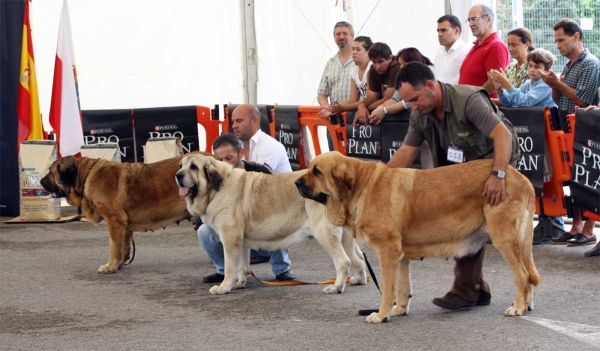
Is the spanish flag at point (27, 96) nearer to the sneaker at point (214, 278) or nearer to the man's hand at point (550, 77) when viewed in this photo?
the sneaker at point (214, 278)

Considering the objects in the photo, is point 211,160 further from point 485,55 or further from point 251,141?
point 485,55

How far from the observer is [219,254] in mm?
7844

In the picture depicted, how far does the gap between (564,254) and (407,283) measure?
8.97 ft

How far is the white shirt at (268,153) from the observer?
319 inches

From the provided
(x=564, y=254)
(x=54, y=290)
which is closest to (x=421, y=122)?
(x=564, y=254)

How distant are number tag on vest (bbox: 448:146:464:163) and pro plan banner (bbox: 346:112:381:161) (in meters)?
3.99

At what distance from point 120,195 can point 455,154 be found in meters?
3.60

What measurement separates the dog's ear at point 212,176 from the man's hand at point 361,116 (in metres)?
3.13

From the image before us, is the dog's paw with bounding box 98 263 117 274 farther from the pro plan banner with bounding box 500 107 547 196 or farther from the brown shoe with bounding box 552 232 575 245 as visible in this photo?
the brown shoe with bounding box 552 232 575 245

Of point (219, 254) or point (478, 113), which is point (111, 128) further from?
point (478, 113)

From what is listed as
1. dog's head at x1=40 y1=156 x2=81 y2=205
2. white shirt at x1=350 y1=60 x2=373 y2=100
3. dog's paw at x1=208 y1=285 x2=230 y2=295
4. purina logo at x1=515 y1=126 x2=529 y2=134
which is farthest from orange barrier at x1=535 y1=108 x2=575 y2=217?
dog's head at x1=40 y1=156 x2=81 y2=205

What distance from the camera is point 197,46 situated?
47.4 ft

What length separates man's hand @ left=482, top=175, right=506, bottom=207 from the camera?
5.80 metres

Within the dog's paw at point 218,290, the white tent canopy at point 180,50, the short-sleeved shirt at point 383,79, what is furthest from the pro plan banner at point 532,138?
the white tent canopy at point 180,50
